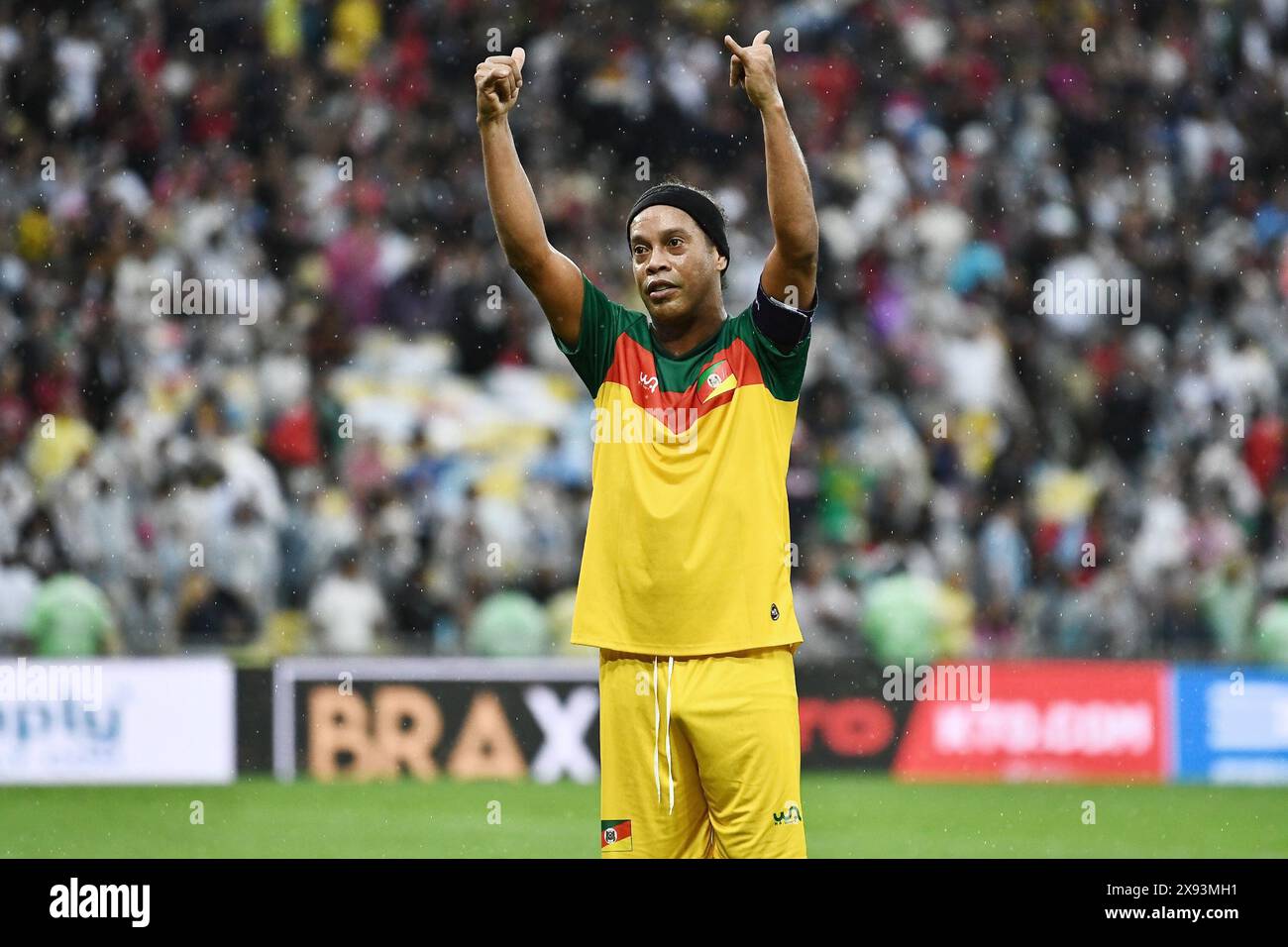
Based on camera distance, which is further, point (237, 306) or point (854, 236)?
point (854, 236)

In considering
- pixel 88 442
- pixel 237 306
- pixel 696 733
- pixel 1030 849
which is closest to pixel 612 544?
pixel 696 733

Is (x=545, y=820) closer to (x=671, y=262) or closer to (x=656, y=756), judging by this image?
(x=656, y=756)

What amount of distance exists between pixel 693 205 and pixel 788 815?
1570 mm

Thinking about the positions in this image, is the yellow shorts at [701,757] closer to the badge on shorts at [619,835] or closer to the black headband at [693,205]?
the badge on shorts at [619,835]

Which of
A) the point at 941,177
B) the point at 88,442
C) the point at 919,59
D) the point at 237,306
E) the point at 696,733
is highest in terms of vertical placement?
the point at 919,59

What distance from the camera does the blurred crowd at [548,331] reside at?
1256 centimetres

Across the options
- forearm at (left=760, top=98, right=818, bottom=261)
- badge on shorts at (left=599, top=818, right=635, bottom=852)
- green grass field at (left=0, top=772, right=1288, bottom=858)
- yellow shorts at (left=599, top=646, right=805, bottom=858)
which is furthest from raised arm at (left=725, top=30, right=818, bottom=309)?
green grass field at (left=0, top=772, right=1288, bottom=858)

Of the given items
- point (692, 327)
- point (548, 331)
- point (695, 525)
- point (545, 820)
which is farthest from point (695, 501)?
point (548, 331)

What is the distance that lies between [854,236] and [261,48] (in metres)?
5.31

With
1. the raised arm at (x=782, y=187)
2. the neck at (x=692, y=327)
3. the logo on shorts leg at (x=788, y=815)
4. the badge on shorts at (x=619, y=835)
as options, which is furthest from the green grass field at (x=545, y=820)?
the raised arm at (x=782, y=187)

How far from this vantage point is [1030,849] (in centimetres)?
935

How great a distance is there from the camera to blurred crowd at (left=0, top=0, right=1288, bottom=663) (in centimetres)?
1256

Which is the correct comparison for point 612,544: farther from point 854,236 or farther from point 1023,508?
point 854,236

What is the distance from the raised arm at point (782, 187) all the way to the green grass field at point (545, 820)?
4.84m
